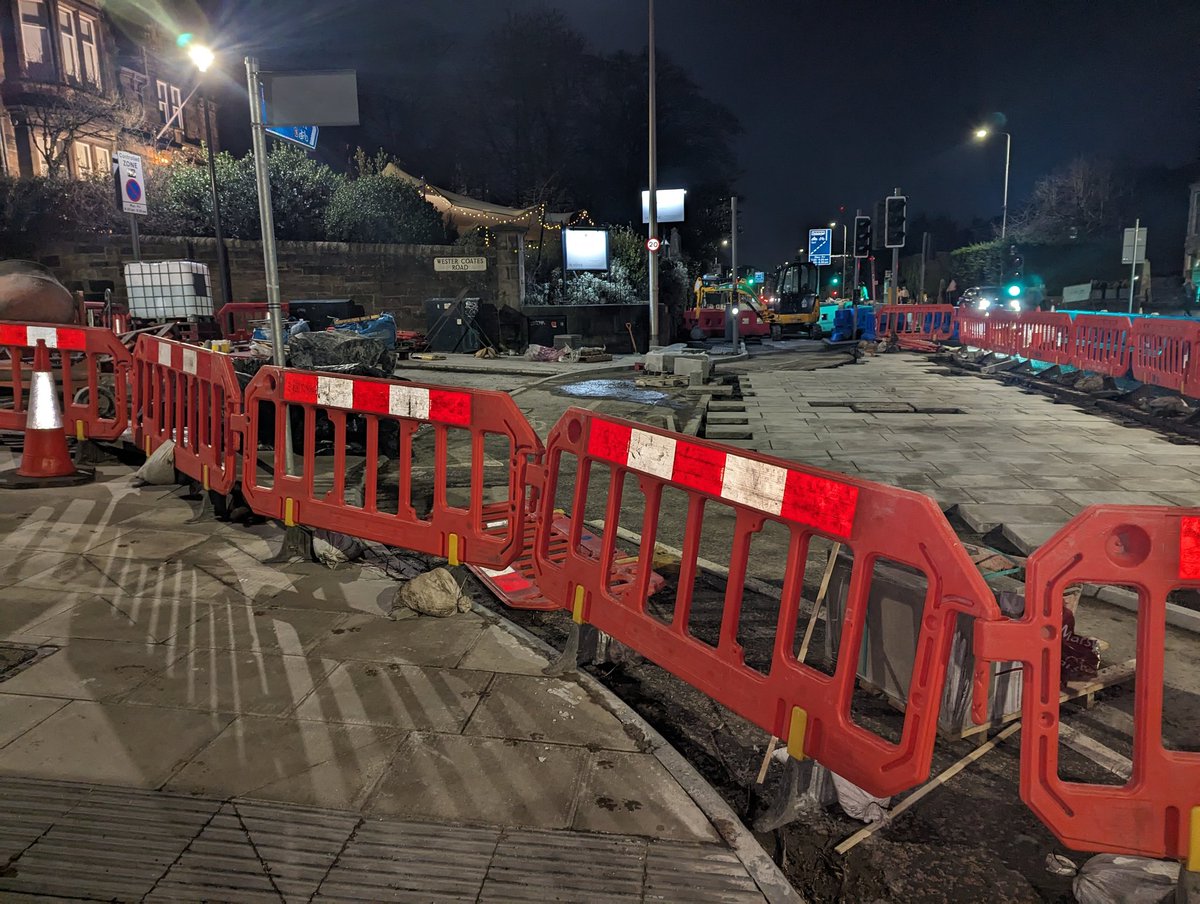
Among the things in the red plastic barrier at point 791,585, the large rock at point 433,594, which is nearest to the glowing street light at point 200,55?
the large rock at point 433,594

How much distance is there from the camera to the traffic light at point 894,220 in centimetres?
2488

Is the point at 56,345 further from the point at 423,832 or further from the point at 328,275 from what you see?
the point at 328,275

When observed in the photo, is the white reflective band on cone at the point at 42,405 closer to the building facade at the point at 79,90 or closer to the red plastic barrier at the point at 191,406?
the red plastic barrier at the point at 191,406

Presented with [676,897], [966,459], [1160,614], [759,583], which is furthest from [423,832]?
[966,459]

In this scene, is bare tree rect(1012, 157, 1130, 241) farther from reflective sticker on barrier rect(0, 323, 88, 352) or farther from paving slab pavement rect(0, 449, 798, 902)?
paving slab pavement rect(0, 449, 798, 902)

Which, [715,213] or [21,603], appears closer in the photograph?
[21,603]

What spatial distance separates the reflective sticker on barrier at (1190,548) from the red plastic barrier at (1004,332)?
58.2ft

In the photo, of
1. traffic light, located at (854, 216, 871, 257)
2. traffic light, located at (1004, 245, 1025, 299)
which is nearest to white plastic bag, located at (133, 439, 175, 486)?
traffic light, located at (854, 216, 871, 257)

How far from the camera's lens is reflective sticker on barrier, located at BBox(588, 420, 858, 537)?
2.68 m

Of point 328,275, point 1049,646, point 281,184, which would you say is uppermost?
point 281,184

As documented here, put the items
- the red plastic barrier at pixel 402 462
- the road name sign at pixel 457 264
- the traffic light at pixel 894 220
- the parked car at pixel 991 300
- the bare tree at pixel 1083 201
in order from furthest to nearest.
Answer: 1. the bare tree at pixel 1083 201
2. the parked car at pixel 991 300
3. the traffic light at pixel 894 220
4. the road name sign at pixel 457 264
5. the red plastic barrier at pixel 402 462

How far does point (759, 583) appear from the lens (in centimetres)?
492

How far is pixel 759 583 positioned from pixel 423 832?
2848 mm

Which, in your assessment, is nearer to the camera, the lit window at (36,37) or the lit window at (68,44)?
the lit window at (36,37)
